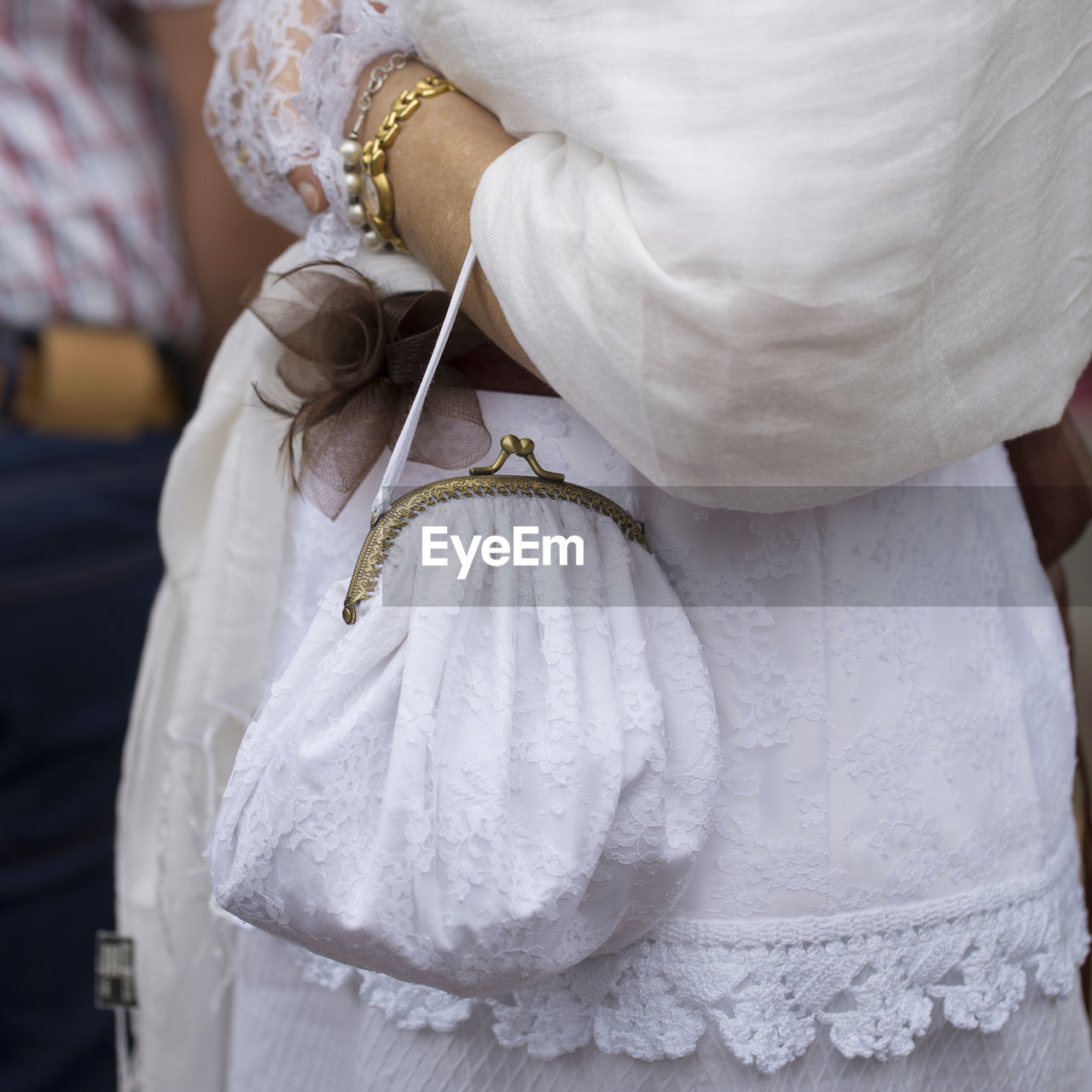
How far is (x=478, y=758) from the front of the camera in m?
0.46

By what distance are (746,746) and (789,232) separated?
262 mm

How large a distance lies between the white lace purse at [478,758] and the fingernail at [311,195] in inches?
7.6

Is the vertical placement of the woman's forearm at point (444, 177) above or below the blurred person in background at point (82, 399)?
above

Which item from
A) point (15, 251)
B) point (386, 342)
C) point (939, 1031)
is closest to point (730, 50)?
point (386, 342)

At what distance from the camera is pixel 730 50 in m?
0.39

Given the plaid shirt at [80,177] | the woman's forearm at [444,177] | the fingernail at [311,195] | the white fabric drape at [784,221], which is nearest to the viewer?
the white fabric drape at [784,221]

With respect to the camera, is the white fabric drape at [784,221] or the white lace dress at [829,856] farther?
the white lace dress at [829,856]

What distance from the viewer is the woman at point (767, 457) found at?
1.28 feet

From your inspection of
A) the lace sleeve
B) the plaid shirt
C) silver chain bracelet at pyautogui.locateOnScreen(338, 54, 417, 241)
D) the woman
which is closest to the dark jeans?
the plaid shirt

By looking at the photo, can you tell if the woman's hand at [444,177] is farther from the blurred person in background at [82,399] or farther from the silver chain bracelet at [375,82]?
the blurred person in background at [82,399]

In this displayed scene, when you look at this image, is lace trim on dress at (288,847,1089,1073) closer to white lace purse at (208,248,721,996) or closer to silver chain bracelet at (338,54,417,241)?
white lace purse at (208,248,721,996)

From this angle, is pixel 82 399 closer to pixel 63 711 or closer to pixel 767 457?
pixel 63 711

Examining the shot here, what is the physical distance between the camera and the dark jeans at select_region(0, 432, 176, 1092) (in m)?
1.25

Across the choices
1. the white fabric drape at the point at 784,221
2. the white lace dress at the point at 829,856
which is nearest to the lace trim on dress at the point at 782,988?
the white lace dress at the point at 829,856
